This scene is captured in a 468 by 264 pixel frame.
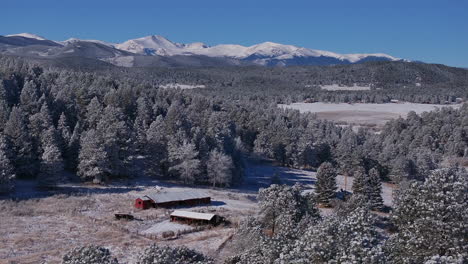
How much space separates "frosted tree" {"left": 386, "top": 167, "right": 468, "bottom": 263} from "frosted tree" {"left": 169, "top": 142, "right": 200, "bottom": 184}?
48672 millimetres

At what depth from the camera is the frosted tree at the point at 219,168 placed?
69.2 meters

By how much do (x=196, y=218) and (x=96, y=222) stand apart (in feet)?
35.0

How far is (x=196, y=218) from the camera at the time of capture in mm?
48406

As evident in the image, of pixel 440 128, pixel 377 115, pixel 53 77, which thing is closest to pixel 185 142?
pixel 53 77

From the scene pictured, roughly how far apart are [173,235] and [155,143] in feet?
97.7

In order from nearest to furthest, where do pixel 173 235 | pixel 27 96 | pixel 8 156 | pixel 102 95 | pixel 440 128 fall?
pixel 173 235 < pixel 8 156 < pixel 27 96 < pixel 102 95 < pixel 440 128

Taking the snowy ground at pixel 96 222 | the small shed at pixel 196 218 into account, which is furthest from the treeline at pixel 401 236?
the small shed at pixel 196 218

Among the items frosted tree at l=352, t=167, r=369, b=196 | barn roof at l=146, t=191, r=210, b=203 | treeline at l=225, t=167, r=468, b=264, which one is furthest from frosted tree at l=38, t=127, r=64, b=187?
treeline at l=225, t=167, r=468, b=264

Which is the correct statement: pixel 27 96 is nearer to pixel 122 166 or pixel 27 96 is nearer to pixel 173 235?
pixel 122 166

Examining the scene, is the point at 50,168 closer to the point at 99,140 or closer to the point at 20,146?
the point at 20,146

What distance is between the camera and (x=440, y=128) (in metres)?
127

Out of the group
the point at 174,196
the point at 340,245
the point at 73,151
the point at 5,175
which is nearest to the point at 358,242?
the point at 340,245

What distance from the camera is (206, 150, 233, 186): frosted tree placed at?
69250 mm

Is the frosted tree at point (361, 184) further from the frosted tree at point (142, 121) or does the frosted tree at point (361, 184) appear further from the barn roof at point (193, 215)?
the frosted tree at point (142, 121)
